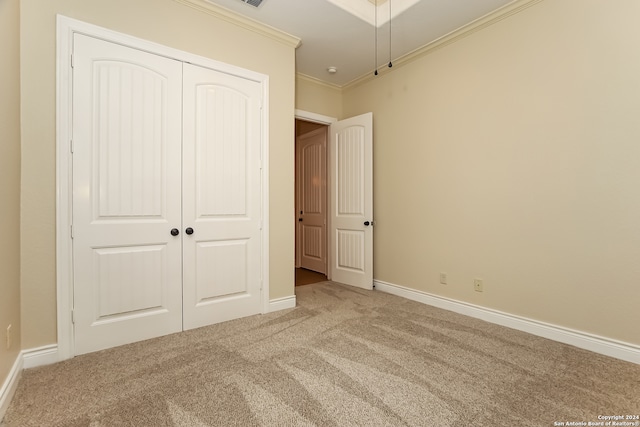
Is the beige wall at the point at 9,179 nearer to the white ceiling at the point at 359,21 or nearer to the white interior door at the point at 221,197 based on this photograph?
the white interior door at the point at 221,197

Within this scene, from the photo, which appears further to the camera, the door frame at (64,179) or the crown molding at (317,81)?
the crown molding at (317,81)

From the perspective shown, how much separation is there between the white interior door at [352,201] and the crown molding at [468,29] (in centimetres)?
79

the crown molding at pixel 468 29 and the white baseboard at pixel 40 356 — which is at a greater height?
the crown molding at pixel 468 29

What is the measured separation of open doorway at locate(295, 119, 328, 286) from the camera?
5.11 metres

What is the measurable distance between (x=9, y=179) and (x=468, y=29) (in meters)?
3.92

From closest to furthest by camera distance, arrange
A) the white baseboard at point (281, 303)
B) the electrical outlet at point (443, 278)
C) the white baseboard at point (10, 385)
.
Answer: the white baseboard at point (10, 385), the white baseboard at point (281, 303), the electrical outlet at point (443, 278)

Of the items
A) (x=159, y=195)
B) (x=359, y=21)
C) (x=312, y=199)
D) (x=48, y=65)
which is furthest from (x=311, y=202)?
(x=48, y=65)

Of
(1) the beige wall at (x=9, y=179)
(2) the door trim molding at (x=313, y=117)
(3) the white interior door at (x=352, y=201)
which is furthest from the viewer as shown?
(2) the door trim molding at (x=313, y=117)

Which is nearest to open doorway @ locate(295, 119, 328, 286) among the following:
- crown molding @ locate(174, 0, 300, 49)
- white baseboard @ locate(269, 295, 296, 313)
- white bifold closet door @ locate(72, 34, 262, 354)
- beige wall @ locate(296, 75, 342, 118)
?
beige wall @ locate(296, 75, 342, 118)

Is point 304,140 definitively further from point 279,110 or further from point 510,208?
point 510,208

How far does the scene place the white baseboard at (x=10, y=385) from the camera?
1.55 meters

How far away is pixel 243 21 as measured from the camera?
115 inches

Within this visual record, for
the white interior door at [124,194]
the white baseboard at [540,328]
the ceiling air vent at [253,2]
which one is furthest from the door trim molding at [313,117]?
the white baseboard at [540,328]

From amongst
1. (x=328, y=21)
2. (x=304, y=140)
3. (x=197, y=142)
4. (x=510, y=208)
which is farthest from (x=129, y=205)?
(x=304, y=140)
